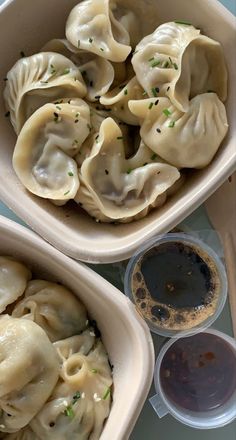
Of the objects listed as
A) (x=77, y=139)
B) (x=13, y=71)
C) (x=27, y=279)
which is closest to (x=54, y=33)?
(x=13, y=71)

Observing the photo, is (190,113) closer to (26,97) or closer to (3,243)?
(26,97)

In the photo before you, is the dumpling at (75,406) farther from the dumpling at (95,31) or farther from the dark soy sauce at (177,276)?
the dumpling at (95,31)

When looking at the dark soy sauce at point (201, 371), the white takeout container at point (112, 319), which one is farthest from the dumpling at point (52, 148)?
the dark soy sauce at point (201, 371)

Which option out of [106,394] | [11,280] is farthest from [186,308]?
[11,280]

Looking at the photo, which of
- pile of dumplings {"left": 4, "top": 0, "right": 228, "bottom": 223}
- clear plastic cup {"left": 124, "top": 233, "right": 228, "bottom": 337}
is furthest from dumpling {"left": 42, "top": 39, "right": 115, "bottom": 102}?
clear plastic cup {"left": 124, "top": 233, "right": 228, "bottom": 337}

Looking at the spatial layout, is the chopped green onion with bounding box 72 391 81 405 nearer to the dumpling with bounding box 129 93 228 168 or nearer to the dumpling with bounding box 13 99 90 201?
the dumpling with bounding box 13 99 90 201

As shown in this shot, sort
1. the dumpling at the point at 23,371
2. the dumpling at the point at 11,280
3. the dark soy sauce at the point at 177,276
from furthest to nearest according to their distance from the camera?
the dark soy sauce at the point at 177,276
the dumpling at the point at 11,280
the dumpling at the point at 23,371
